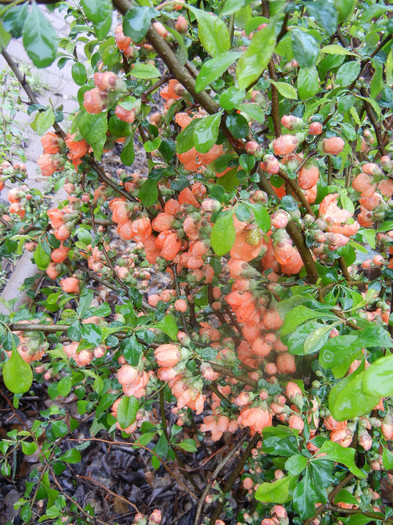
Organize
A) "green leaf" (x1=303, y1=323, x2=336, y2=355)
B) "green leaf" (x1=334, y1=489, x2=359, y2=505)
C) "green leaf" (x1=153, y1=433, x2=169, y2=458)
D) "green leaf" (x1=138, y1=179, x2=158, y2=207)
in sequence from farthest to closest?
"green leaf" (x1=153, y1=433, x2=169, y2=458) < "green leaf" (x1=334, y1=489, x2=359, y2=505) < "green leaf" (x1=138, y1=179, x2=158, y2=207) < "green leaf" (x1=303, y1=323, x2=336, y2=355)

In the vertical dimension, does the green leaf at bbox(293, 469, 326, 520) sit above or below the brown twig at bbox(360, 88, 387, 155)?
below

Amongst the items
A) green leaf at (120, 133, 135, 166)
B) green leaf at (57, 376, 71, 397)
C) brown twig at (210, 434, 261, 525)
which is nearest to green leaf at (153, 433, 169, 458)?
brown twig at (210, 434, 261, 525)

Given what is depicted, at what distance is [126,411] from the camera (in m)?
0.89

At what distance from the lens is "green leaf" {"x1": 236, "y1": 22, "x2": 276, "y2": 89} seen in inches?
15.3

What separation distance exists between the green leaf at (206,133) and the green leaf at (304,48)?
173 millimetres

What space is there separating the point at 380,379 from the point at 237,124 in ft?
1.38

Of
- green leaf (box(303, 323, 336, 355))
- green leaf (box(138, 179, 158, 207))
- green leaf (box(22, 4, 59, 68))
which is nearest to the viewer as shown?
green leaf (box(22, 4, 59, 68))

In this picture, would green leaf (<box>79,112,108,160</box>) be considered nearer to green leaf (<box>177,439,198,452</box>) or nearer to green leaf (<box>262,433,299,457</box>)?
green leaf (<box>262,433,299,457</box>)

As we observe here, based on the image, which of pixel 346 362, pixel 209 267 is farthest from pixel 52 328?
pixel 346 362

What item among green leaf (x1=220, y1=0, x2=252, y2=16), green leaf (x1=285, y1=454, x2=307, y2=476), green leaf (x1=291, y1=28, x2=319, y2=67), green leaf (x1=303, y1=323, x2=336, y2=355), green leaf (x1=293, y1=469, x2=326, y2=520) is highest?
green leaf (x1=220, y1=0, x2=252, y2=16)

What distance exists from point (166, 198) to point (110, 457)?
46.4 inches

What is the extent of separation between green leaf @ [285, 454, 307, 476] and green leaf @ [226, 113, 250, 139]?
595mm

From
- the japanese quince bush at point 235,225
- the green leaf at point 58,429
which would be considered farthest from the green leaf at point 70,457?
the green leaf at point 58,429

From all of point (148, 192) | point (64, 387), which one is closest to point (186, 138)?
point (148, 192)
